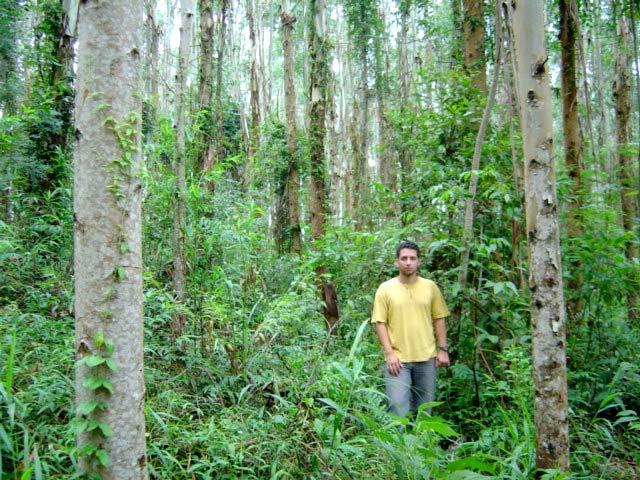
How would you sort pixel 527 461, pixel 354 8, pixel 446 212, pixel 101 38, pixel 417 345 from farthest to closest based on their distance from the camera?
1. pixel 354 8
2. pixel 446 212
3. pixel 417 345
4. pixel 527 461
5. pixel 101 38

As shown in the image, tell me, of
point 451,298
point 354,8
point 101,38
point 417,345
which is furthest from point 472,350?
point 354,8

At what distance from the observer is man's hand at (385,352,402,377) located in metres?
4.13

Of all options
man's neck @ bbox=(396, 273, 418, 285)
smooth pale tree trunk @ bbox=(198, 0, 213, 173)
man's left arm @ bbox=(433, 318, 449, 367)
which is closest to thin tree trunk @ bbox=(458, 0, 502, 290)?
man's left arm @ bbox=(433, 318, 449, 367)

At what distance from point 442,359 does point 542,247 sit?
5.95 ft

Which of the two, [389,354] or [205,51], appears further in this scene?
[205,51]

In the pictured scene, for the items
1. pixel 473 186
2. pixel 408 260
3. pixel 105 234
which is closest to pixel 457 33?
pixel 473 186

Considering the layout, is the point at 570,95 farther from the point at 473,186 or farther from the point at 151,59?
the point at 151,59

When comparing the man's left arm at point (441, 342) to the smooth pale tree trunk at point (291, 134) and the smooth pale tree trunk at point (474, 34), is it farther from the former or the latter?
the smooth pale tree trunk at point (291, 134)

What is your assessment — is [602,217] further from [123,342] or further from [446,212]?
[123,342]

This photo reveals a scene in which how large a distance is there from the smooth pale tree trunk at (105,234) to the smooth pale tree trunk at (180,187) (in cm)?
202

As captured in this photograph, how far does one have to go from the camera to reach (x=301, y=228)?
34.1 feet

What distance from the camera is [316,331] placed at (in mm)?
4535

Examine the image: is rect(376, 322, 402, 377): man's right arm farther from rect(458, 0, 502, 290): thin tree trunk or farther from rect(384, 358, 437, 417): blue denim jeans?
rect(458, 0, 502, 290): thin tree trunk

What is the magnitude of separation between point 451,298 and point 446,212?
0.88 meters
